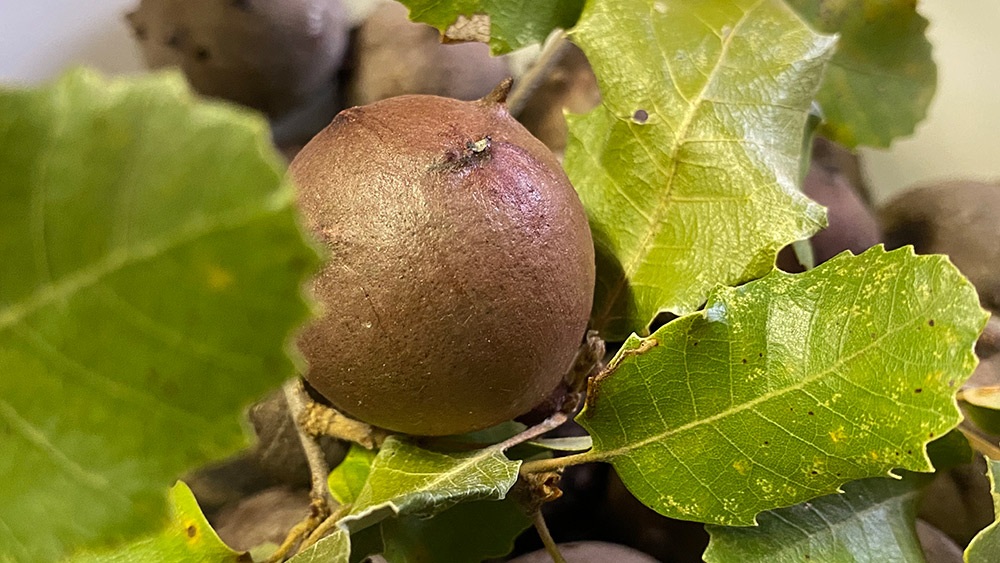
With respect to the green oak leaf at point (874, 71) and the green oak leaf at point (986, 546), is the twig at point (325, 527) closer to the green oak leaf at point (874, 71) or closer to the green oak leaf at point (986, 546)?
the green oak leaf at point (986, 546)

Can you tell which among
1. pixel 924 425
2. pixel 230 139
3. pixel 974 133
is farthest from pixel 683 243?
pixel 974 133

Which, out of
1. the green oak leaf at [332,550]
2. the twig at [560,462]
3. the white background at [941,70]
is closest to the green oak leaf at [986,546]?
the twig at [560,462]

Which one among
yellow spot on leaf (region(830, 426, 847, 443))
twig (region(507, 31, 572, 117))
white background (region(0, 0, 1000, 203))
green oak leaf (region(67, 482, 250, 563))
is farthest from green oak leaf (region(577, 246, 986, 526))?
white background (region(0, 0, 1000, 203))

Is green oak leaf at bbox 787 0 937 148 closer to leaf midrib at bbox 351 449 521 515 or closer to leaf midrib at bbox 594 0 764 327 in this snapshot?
A: leaf midrib at bbox 594 0 764 327

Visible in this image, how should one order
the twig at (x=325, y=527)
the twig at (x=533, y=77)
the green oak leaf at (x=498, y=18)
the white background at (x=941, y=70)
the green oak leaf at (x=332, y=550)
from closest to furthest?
the green oak leaf at (x=332, y=550) < the twig at (x=325, y=527) < the green oak leaf at (x=498, y=18) < the twig at (x=533, y=77) < the white background at (x=941, y=70)

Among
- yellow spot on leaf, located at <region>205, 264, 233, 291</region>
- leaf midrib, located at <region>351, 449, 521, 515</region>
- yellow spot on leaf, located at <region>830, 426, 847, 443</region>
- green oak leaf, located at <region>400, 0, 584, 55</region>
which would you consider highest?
yellow spot on leaf, located at <region>205, 264, 233, 291</region>

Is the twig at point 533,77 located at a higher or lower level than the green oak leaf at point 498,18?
lower
